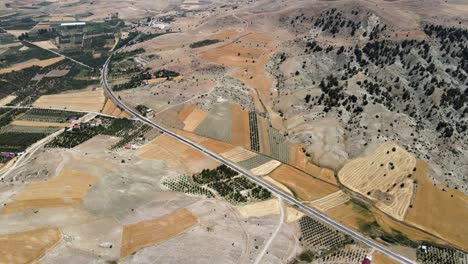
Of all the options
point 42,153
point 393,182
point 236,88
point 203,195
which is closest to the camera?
point 203,195

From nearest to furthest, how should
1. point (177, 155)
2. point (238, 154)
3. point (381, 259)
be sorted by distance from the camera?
point (381, 259)
point (177, 155)
point (238, 154)

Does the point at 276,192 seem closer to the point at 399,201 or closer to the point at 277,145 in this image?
the point at 277,145

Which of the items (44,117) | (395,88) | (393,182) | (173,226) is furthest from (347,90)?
(44,117)

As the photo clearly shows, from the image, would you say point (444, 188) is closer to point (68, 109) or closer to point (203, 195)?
point (203, 195)

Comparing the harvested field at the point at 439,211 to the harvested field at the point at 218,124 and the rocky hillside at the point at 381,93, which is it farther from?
the harvested field at the point at 218,124

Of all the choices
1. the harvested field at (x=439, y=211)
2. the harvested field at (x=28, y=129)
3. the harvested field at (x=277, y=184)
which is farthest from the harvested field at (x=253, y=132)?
the harvested field at (x=28, y=129)

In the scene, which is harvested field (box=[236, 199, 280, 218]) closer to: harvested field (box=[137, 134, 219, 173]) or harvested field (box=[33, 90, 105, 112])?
harvested field (box=[137, 134, 219, 173])

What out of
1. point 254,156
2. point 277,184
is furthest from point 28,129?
point 277,184
